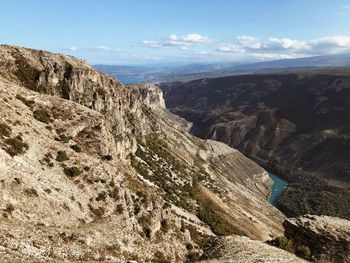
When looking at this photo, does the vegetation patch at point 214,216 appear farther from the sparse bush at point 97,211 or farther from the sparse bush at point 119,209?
the sparse bush at point 97,211

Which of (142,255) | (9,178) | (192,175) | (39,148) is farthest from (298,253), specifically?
(192,175)

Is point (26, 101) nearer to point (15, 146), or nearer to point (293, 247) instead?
point (15, 146)

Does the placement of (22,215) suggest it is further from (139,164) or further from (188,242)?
(139,164)

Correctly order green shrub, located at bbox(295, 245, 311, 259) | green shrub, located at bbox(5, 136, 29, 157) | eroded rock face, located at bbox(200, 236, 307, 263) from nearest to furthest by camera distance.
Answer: eroded rock face, located at bbox(200, 236, 307, 263), green shrub, located at bbox(295, 245, 311, 259), green shrub, located at bbox(5, 136, 29, 157)

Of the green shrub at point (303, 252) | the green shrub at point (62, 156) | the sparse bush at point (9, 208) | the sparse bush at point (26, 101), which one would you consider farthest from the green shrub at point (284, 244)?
the sparse bush at point (26, 101)

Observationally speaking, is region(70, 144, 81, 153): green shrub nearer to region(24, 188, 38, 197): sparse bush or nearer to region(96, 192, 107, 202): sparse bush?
region(96, 192, 107, 202): sparse bush

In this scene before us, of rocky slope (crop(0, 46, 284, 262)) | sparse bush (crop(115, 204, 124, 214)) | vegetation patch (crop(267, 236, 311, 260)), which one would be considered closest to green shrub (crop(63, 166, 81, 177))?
rocky slope (crop(0, 46, 284, 262))
